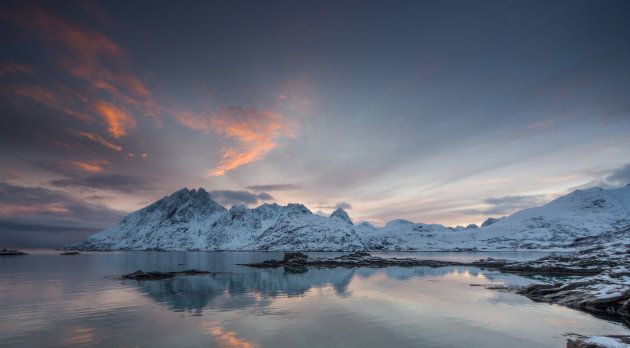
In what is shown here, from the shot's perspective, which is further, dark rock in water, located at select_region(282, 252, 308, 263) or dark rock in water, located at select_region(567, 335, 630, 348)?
dark rock in water, located at select_region(282, 252, 308, 263)

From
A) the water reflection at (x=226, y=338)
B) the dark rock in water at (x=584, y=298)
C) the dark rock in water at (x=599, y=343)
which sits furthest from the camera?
the dark rock in water at (x=584, y=298)

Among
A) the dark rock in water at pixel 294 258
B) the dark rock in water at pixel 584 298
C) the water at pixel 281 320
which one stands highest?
the water at pixel 281 320

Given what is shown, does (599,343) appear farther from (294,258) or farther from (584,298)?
(294,258)

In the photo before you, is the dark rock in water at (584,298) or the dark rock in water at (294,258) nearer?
the dark rock in water at (584,298)

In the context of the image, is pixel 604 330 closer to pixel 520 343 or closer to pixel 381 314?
pixel 520 343

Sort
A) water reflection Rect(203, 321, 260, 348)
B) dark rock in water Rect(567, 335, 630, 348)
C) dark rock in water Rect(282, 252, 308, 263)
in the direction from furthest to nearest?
dark rock in water Rect(282, 252, 308, 263) → water reflection Rect(203, 321, 260, 348) → dark rock in water Rect(567, 335, 630, 348)

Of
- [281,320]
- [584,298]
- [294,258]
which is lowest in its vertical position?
[294,258]

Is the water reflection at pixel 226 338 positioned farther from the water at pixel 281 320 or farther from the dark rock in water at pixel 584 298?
the dark rock in water at pixel 584 298

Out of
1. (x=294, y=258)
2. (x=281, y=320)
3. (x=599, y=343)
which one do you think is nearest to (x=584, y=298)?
(x=599, y=343)

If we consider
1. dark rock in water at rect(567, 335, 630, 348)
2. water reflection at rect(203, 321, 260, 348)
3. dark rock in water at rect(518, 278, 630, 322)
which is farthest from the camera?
dark rock in water at rect(518, 278, 630, 322)

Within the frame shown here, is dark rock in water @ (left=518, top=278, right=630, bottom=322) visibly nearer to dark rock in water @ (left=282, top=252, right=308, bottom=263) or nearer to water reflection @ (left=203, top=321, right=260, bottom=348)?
water reflection @ (left=203, top=321, right=260, bottom=348)

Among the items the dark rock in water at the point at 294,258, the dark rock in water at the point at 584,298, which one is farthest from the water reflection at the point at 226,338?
the dark rock in water at the point at 294,258

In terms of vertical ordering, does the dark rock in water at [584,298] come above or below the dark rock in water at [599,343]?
below


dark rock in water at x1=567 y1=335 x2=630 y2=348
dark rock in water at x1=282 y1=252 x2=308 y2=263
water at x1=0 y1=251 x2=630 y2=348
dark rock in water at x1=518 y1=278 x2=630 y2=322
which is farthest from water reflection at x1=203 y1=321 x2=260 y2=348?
dark rock in water at x1=282 y1=252 x2=308 y2=263
